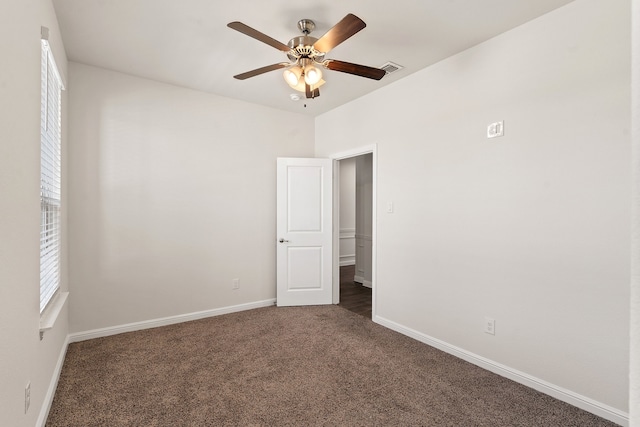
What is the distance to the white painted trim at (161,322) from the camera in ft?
10.7

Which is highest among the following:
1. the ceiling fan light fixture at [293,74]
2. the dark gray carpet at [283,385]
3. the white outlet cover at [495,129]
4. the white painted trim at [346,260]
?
the ceiling fan light fixture at [293,74]

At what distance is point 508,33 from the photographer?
2.56 m

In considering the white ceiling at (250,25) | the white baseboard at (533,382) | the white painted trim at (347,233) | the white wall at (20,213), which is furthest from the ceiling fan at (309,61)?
the white painted trim at (347,233)

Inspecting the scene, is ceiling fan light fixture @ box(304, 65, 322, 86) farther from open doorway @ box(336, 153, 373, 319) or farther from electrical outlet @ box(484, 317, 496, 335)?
electrical outlet @ box(484, 317, 496, 335)

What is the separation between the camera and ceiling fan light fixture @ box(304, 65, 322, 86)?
98.3 inches

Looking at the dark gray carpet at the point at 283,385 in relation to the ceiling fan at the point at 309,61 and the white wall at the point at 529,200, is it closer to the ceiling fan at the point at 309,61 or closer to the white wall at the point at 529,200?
the white wall at the point at 529,200

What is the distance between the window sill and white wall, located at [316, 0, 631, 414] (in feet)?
9.82

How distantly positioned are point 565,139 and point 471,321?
1626 millimetres

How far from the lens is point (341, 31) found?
6.70 ft

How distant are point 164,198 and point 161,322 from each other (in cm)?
141

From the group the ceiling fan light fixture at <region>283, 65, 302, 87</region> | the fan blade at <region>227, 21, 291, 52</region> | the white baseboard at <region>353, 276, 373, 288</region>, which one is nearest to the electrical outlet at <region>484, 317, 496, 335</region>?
the ceiling fan light fixture at <region>283, 65, 302, 87</region>

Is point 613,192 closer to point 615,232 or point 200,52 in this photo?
point 615,232

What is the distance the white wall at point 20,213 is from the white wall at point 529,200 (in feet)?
9.92

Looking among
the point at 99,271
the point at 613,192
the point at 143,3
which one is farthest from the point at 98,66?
the point at 613,192
